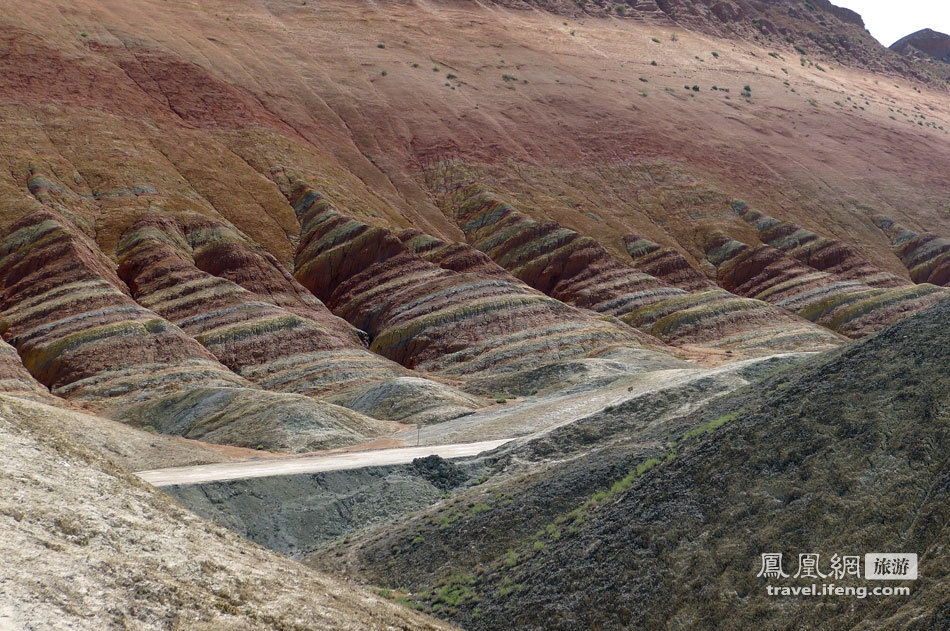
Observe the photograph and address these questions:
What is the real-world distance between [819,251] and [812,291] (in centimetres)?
662

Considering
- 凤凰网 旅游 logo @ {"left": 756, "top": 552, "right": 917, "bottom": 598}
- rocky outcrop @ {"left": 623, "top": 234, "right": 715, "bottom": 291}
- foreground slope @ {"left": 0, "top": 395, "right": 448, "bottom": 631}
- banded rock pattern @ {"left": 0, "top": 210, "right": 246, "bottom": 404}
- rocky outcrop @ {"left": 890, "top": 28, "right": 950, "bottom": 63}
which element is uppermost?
rocky outcrop @ {"left": 890, "top": 28, "right": 950, "bottom": 63}

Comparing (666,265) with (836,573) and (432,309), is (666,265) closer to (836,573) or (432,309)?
(432,309)

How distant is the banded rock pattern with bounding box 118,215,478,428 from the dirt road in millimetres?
7942

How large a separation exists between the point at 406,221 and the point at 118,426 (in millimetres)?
34352

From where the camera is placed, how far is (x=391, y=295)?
52625 mm

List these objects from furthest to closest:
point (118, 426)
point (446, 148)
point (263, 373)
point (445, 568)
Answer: point (446, 148) < point (263, 373) < point (118, 426) < point (445, 568)

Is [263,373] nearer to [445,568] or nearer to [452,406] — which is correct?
[452,406]

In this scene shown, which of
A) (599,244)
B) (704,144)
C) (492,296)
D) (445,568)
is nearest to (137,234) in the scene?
(492,296)

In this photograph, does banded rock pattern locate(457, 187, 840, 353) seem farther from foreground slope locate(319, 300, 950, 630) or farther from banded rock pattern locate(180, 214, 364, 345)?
foreground slope locate(319, 300, 950, 630)

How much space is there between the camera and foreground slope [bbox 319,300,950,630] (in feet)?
39.4

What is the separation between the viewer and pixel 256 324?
4584 cm

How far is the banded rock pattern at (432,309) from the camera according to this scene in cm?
4741

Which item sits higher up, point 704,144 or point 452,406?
point 704,144

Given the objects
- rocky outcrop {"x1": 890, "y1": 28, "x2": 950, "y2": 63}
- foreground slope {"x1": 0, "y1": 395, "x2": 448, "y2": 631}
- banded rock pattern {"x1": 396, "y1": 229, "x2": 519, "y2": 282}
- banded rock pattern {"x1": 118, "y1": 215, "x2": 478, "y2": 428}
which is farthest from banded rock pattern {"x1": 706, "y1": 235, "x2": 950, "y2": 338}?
rocky outcrop {"x1": 890, "y1": 28, "x2": 950, "y2": 63}
